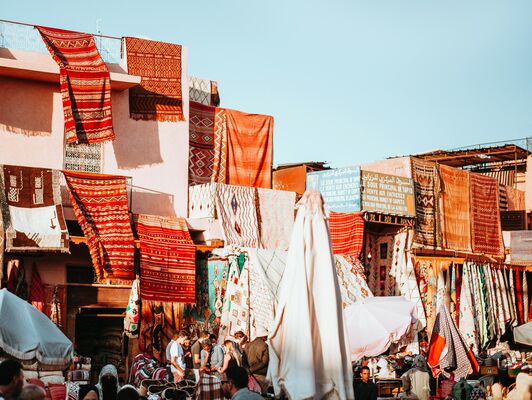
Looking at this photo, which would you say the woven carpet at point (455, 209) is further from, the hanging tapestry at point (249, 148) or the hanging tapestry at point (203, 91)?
the hanging tapestry at point (203, 91)

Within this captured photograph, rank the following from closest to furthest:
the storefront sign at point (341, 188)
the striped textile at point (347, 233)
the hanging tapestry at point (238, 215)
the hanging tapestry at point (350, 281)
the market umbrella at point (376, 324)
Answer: the market umbrella at point (376, 324) < the hanging tapestry at point (350, 281) < the hanging tapestry at point (238, 215) < the striped textile at point (347, 233) < the storefront sign at point (341, 188)

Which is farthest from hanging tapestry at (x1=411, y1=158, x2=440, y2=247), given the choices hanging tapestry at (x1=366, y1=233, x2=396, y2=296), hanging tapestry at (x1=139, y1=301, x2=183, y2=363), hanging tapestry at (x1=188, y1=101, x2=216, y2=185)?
hanging tapestry at (x1=139, y1=301, x2=183, y2=363)

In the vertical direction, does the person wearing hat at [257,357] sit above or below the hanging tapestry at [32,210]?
below

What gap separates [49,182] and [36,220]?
3.00 ft

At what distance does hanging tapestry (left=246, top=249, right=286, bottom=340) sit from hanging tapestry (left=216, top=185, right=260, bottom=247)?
166cm

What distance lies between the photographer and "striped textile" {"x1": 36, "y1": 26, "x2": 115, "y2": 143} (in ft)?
60.6

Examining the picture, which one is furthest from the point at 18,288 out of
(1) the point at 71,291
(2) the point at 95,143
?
(2) the point at 95,143

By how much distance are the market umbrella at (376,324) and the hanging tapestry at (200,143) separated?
6583 millimetres

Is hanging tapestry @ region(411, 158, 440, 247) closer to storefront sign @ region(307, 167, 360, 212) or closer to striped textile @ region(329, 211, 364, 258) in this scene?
storefront sign @ region(307, 167, 360, 212)

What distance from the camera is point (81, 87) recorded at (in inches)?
735

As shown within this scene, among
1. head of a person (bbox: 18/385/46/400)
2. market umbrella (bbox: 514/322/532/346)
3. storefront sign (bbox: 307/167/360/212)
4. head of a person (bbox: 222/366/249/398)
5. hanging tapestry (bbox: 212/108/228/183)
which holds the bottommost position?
market umbrella (bbox: 514/322/532/346)

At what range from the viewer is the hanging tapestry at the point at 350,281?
63.0 feet

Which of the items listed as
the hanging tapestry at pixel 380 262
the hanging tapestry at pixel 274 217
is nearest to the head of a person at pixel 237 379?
the hanging tapestry at pixel 274 217

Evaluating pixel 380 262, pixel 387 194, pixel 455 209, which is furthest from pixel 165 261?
pixel 455 209
